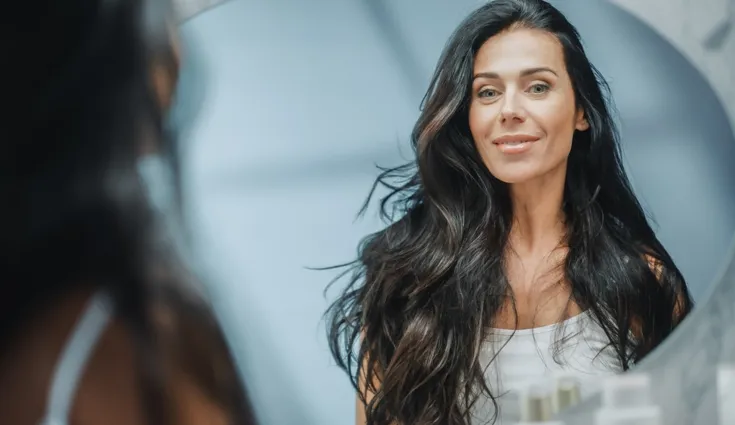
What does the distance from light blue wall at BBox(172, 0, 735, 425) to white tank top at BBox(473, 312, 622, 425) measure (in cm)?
12

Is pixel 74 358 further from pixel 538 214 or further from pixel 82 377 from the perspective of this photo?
pixel 538 214

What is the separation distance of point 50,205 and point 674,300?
0.64 meters

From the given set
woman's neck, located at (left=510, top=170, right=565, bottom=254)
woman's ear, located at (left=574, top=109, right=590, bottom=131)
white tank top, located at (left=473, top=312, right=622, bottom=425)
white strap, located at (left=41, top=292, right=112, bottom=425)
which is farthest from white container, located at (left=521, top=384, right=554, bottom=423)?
white strap, located at (left=41, top=292, right=112, bottom=425)

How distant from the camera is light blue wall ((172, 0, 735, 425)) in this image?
0.84 meters

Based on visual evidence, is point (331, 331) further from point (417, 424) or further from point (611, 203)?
point (611, 203)

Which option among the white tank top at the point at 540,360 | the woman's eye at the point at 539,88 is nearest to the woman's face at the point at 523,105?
the woman's eye at the point at 539,88

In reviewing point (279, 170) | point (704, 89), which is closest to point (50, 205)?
point (279, 170)

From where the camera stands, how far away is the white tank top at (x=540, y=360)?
2.73 feet

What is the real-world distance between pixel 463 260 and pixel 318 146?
193mm

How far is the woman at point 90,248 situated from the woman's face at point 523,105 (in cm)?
34

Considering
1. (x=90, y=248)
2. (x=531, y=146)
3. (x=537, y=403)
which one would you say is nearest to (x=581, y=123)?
(x=531, y=146)

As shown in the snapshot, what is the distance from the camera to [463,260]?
2.81 feet

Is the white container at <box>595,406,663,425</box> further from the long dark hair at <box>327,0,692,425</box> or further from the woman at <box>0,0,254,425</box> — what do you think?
the woman at <box>0,0,254,425</box>

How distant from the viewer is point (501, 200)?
86cm
